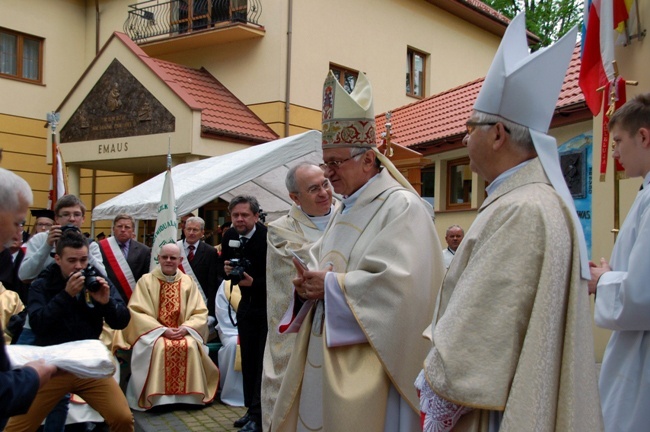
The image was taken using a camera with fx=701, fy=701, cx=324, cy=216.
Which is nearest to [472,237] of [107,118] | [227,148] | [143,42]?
[227,148]

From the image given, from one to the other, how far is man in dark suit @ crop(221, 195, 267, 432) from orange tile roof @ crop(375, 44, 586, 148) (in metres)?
7.96

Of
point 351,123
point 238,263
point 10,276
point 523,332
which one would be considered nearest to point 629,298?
point 523,332

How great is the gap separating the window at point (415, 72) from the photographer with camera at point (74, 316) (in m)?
16.7

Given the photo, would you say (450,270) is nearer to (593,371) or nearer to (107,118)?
(593,371)

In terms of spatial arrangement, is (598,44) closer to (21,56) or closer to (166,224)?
(166,224)

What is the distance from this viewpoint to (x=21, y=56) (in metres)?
18.3

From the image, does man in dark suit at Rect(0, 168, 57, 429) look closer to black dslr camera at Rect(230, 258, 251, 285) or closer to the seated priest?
black dslr camera at Rect(230, 258, 251, 285)

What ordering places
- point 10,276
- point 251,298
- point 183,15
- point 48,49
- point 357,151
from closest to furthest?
point 357,151 < point 251,298 < point 10,276 < point 183,15 < point 48,49

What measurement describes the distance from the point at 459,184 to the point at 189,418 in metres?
9.14

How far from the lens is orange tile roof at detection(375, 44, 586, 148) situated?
14.2 meters

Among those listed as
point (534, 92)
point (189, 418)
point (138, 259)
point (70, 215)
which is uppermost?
point (534, 92)

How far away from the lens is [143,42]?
60.6 feet

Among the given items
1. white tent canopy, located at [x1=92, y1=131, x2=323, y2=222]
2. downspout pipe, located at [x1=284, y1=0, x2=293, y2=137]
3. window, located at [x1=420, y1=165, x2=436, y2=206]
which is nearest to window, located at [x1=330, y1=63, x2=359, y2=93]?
downspout pipe, located at [x1=284, y1=0, x2=293, y2=137]

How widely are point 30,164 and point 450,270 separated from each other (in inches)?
727
